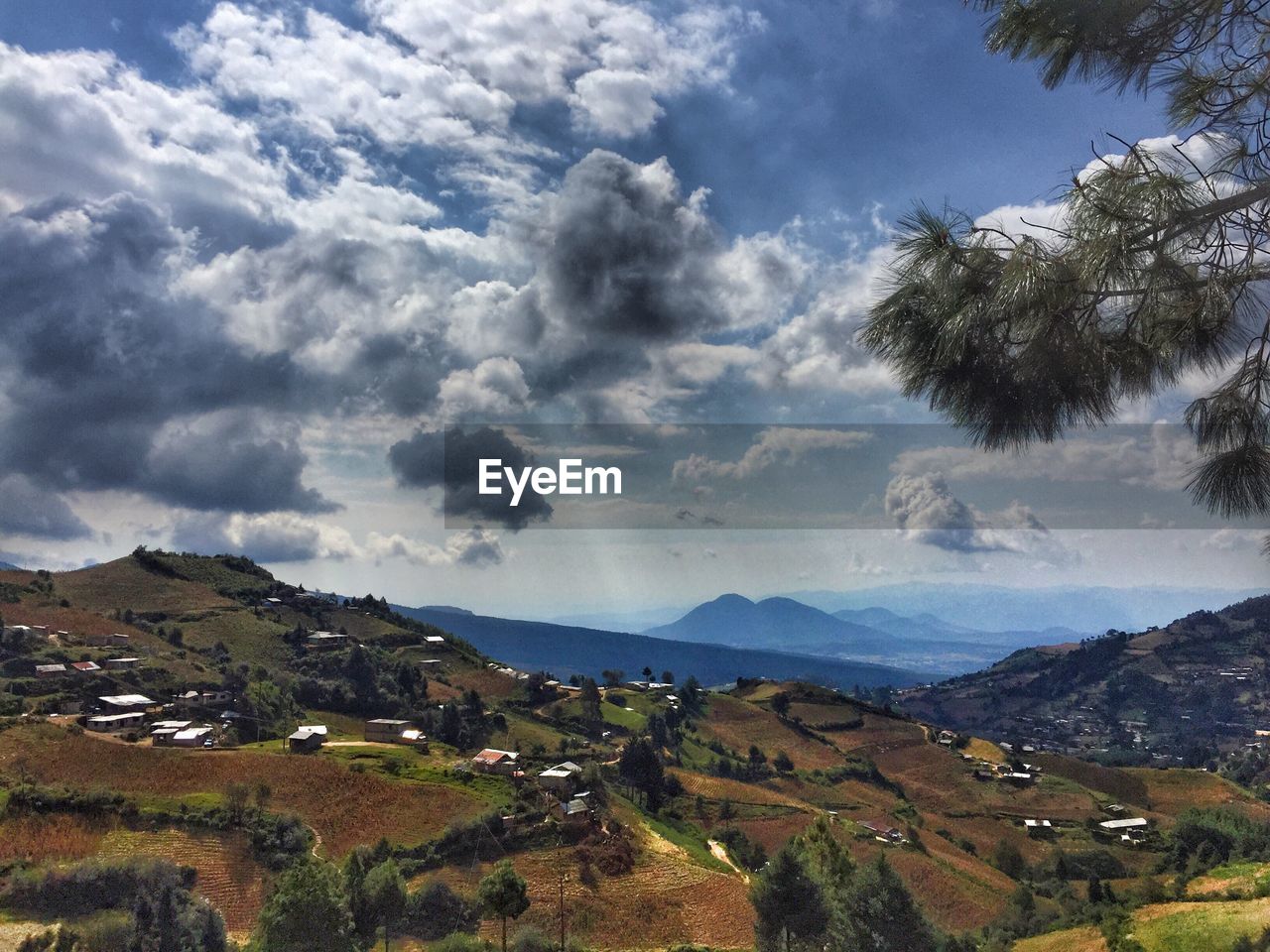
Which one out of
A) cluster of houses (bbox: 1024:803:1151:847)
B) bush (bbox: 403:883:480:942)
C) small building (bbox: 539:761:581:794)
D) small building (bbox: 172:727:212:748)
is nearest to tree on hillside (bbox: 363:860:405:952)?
bush (bbox: 403:883:480:942)

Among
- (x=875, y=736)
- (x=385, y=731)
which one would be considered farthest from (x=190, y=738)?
(x=875, y=736)

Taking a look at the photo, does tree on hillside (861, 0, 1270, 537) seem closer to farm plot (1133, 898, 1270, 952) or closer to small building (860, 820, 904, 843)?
farm plot (1133, 898, 1270, 952)

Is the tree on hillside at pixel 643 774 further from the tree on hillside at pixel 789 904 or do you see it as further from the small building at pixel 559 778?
the tree on hillside at pixel 789 904

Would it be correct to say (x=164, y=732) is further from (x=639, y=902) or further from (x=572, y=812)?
(x=639, y=902)

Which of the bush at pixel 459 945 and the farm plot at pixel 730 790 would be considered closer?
the bush at pixel 459 945

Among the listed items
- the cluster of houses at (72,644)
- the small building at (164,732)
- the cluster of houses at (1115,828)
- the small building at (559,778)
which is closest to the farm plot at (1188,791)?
the cluster of houses at (1115,828)

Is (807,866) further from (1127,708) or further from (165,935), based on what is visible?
(1127,708)
